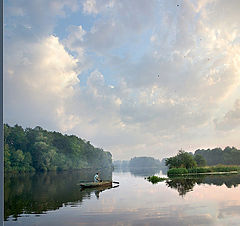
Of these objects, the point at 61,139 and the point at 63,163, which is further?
the point at 61,139

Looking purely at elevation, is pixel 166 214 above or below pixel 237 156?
below

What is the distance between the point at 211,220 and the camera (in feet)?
47.3

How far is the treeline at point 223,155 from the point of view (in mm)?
104812

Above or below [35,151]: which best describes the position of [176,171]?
below

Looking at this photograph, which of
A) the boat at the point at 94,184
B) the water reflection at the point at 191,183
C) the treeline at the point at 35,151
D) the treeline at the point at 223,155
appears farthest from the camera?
the treeline at the point at 223,155

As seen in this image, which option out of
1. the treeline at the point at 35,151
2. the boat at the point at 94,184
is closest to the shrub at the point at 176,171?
the boat at the point at 94,184

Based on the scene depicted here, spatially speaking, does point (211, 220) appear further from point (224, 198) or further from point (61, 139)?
point (61, 139)

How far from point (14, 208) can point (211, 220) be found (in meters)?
14.2

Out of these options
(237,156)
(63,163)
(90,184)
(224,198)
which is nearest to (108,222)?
(224,198)

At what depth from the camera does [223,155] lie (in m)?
111

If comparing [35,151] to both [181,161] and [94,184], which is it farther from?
[94,184]

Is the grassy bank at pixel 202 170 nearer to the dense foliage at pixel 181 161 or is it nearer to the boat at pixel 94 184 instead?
the dense foliage at pixel 181 161

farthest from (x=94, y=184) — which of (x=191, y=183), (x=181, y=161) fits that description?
(x=181, y=161)

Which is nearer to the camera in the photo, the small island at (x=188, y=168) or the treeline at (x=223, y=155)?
the small island at (x=188, y=168)
